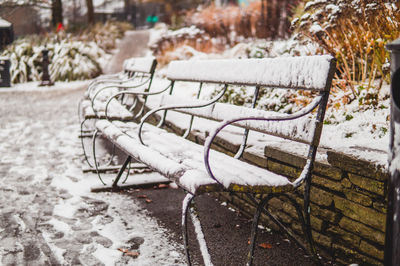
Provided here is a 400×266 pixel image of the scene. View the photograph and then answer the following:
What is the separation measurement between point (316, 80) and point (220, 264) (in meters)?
1.11

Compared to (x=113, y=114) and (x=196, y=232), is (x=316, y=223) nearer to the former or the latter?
(x=196, y=232)

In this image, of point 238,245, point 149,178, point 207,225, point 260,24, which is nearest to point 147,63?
point 149,178

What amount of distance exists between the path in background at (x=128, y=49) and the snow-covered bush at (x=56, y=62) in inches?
29.5

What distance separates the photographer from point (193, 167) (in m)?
1.94

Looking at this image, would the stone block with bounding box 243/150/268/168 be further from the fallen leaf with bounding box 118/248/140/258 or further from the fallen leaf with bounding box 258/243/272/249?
the fallen leaf with bounding box 118/248/140/258

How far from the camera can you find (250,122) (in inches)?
91.0

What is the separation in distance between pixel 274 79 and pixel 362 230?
909 millimetres

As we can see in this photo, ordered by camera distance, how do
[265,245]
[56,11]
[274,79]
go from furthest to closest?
[56,11], [265,245], [274,79]

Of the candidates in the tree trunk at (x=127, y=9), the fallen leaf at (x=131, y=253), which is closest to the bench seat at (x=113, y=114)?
the fallen leaf at (x=131, y=253)

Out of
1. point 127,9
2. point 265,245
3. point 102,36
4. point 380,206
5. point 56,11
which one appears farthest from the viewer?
point 127,9

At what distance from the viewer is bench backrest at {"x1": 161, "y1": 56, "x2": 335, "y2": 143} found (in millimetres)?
1850

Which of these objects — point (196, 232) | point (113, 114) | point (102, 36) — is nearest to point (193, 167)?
point (196, 232)

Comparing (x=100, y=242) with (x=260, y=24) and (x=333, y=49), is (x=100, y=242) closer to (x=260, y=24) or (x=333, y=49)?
(x=333, y=49)

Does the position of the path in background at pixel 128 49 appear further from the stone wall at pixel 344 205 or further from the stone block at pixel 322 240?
the stone block at pixel 322 240
